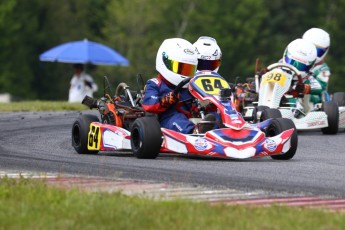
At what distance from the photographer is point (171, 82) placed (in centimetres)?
1319

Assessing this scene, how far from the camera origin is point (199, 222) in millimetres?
7660

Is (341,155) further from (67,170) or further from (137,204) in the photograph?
(137,204)

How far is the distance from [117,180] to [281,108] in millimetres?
A: 7752

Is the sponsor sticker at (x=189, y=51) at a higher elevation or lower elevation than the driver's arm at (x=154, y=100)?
higher

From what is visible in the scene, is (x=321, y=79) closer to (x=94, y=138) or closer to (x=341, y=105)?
(x=341, y=105)

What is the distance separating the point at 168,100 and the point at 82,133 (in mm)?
1215

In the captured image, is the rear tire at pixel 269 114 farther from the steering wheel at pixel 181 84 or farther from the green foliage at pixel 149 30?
the green foliage at pixel 149 30

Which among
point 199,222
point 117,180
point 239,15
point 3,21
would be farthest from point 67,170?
point 239,15

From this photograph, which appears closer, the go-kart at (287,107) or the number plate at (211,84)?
the number plate at (211,84)

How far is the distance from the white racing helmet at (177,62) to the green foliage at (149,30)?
52476mm

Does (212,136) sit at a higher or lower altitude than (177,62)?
lower

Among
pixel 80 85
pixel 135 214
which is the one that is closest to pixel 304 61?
pixel 80 85

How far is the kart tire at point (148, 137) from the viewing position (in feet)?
39.5

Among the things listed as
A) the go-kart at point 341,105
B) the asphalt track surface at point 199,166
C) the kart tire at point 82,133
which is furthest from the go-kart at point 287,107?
the kart tire at point 82,133
